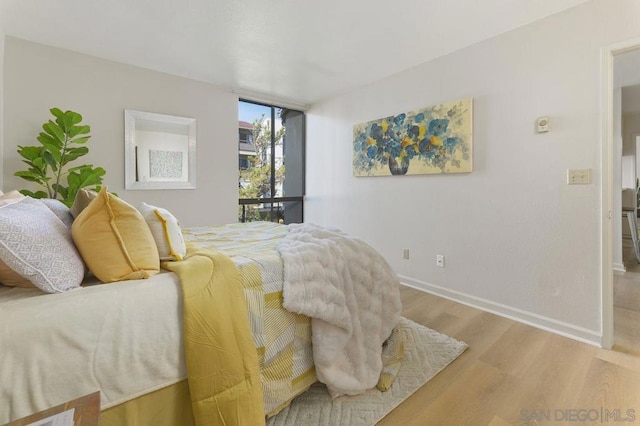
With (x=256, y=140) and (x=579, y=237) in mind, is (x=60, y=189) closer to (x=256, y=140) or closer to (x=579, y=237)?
(x=256, y=140)

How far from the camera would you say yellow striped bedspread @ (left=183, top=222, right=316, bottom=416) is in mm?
1303

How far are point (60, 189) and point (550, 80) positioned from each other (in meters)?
4.18

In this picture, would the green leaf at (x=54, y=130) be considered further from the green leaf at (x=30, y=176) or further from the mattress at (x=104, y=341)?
the mattress at (x=104, y=341)

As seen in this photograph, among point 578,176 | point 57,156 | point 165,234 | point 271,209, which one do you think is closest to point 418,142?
point 578,176

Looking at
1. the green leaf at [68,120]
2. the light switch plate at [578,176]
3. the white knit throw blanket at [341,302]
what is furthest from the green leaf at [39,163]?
the light switch plate at [578,176]

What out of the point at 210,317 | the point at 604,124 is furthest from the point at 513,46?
the point at 210,317

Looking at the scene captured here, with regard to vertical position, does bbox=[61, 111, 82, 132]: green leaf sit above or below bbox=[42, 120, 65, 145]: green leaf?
above

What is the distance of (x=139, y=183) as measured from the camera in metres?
3.24

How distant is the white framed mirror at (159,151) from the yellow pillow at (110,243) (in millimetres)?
2376

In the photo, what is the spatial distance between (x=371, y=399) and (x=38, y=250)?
1575 millimetres

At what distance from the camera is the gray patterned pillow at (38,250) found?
35.9 inches

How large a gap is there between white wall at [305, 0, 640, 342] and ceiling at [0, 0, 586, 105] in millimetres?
219

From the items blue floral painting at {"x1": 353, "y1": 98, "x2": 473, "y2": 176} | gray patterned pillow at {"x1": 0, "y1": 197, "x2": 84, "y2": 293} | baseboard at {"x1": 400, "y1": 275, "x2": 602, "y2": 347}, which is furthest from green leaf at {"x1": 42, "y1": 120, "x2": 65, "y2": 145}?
baseboard at {"x1": 400, "y1": 275, "x2": 602, "y2": 347}

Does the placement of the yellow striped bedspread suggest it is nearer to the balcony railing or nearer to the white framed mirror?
the white framed mirror
